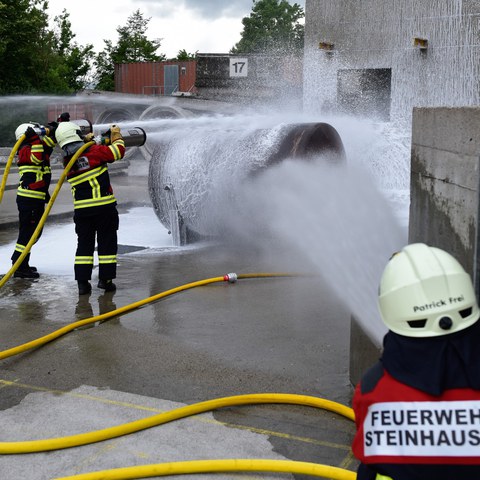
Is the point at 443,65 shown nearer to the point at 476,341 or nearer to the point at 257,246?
the point at 257,246

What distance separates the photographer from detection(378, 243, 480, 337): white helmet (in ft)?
5.57

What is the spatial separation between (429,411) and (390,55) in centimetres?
1508

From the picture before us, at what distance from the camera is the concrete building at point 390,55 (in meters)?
13.9

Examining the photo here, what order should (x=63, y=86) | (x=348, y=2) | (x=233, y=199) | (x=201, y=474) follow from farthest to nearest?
(x=63, y=86) < (x=348, y=2) < (x=233, y=199) < (x=201, y=474)

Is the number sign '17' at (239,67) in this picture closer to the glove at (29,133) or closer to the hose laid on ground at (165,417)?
the glove at (29,133)

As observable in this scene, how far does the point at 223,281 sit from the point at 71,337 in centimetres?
185

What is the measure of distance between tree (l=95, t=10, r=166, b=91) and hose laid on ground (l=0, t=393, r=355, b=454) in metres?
38.4

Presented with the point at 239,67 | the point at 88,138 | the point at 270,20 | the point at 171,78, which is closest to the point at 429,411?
the point at 88,138

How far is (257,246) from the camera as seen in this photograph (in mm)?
8133

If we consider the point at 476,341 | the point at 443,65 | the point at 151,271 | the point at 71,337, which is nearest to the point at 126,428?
the point at 71,337

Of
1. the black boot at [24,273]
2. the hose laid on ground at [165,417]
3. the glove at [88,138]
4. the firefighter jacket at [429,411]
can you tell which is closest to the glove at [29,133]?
the glove at [88,138]

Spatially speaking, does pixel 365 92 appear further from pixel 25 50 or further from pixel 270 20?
pixel 270 20

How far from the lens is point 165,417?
352 centimetres

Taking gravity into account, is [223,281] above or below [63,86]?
below
